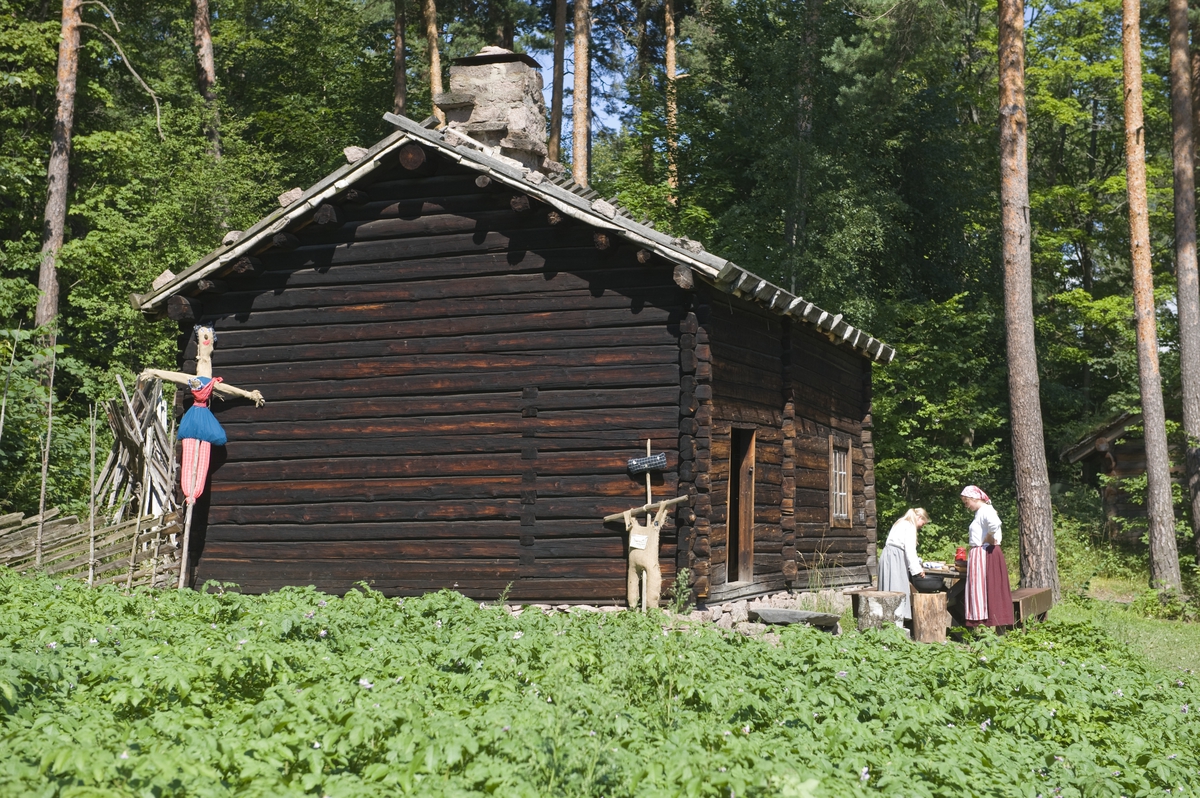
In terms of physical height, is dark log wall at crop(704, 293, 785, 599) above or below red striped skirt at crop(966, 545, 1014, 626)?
above

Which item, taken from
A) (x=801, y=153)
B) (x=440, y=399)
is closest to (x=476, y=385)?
(x=440, y=399)

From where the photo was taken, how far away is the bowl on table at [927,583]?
1168cm

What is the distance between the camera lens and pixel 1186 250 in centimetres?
2014

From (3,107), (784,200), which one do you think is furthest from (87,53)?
(784,200)

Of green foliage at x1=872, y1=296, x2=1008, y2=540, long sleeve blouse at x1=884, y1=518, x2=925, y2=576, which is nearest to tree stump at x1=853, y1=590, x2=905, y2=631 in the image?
long sleeve blouse at x1=884, y1=518, x2=925, y2=576

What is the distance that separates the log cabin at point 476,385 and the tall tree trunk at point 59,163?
29.7 feet

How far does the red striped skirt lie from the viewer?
11.5m

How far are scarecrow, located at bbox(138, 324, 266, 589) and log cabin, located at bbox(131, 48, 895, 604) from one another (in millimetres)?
233

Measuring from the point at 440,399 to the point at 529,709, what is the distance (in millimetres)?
7705

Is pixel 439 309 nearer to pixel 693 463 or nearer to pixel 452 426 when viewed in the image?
pixel 452 426

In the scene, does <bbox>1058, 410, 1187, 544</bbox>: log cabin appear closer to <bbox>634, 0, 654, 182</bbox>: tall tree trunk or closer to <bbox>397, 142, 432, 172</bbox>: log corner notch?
<bbox>634, 0, 654, 182</bbox>: tall tree trunk

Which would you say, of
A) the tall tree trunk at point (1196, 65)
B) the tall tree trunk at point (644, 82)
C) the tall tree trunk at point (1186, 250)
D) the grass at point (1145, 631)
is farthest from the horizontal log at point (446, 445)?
the tall tree trunk at point (644, 82)

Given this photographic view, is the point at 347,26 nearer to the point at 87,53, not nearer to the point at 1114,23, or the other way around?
the point at 87,53

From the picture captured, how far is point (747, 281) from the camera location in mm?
11812
